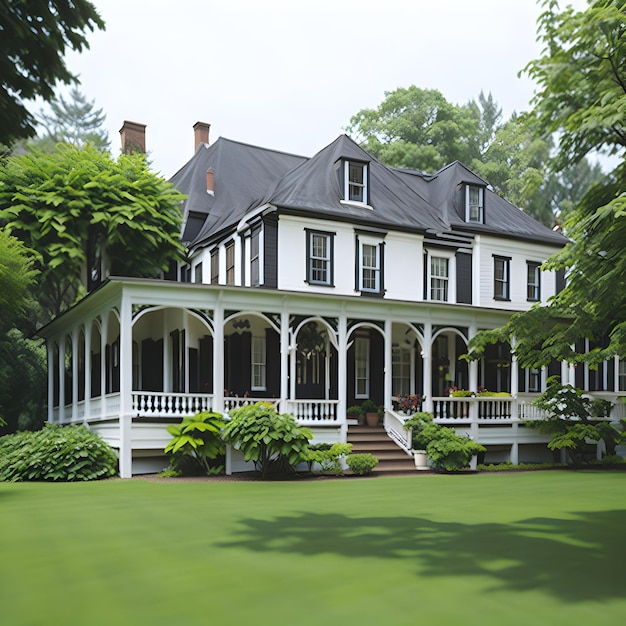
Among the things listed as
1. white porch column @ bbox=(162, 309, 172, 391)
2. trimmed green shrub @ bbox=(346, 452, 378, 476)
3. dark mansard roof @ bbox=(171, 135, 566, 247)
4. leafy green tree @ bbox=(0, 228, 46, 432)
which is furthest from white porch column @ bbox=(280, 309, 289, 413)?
leafy green tree @ bbox=(0, 228, 46, 432)

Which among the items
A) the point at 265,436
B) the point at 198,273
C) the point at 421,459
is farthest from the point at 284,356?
the point at 198,273

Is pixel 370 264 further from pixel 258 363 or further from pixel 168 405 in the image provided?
pixel 168 405

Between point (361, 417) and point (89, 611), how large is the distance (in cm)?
1804

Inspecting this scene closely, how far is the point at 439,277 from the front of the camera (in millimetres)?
27094

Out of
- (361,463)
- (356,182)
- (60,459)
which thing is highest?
(356,182)

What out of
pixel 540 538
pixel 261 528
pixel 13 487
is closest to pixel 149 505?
pixel 261 528

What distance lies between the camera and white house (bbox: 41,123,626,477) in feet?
62.4

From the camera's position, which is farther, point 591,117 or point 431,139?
point 431,139

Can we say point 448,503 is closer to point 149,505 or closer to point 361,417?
point 149,505

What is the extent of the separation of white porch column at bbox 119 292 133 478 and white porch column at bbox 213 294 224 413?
2.15 meters

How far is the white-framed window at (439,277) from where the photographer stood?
26953mm

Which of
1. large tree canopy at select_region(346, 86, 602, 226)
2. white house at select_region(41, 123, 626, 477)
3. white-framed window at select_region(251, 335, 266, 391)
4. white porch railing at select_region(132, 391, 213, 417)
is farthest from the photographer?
large tree canopy at select_region(346, 86, 602, 226)

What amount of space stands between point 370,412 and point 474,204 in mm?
10509

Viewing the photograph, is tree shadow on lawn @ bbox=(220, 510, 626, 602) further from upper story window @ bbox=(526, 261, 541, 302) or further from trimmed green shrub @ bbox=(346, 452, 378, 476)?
upper story window @ bbox=(526, 261, 541, 302)
